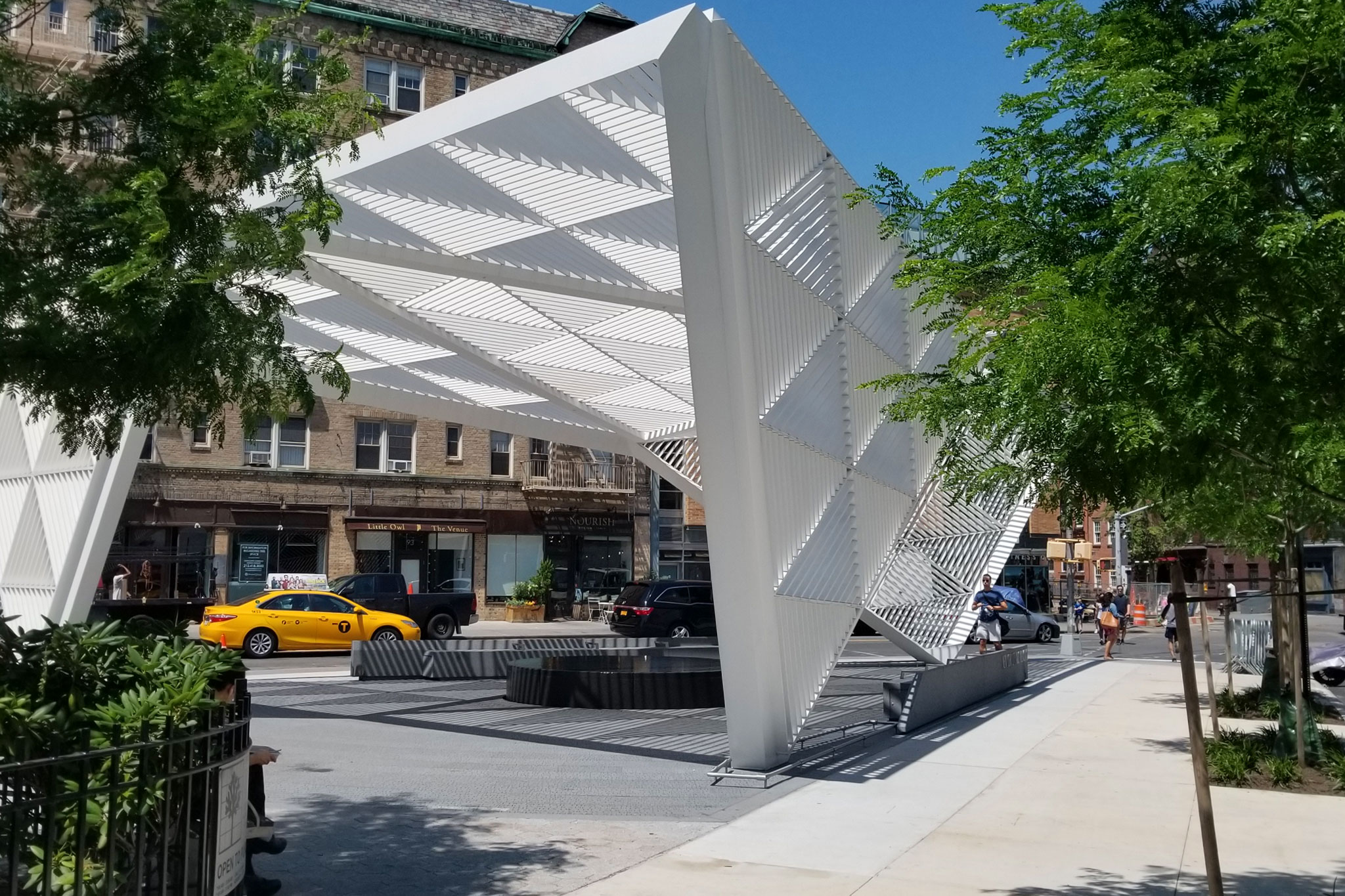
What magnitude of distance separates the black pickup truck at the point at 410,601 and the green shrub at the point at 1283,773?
23.7m

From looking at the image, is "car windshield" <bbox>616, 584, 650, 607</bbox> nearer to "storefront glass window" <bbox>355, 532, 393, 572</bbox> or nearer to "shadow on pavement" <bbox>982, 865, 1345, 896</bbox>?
"storefront glass window" <bbox>355, 532, 393, 572</bbox>

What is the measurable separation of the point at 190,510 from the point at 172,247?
37422 millimetres

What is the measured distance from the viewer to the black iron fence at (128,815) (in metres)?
5.03

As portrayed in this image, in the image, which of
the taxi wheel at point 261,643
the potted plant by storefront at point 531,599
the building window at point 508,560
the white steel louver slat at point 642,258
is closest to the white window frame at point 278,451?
the building window at point 508,560

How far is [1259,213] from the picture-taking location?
587cm

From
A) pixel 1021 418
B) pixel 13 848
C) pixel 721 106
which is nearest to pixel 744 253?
pixel 721 106

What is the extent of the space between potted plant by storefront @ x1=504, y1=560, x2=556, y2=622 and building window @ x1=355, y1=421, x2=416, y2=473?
6.23 m

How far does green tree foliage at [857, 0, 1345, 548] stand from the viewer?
18.4 ft

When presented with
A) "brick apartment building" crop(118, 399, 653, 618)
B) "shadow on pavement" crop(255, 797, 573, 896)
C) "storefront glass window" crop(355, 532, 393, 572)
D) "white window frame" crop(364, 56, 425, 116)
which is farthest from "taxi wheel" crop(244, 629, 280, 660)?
"white window frame" crop(364, 56, 425, 116)

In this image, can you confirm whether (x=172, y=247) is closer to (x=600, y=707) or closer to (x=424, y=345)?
(x=600, y=707)

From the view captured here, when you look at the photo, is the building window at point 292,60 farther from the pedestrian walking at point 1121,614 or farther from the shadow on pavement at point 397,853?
the pedestrian walking at point 1121,614

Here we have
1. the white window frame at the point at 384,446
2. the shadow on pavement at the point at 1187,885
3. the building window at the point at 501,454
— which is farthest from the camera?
the building window at the point at 501,454

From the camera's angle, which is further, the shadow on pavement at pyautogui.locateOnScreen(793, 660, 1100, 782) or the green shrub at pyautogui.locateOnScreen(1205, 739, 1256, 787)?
the shadow on pavement at pyautogui.locateOnScreen(793, 660, 1100, 782)

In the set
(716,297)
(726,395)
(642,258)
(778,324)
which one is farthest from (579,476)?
(716,297)
